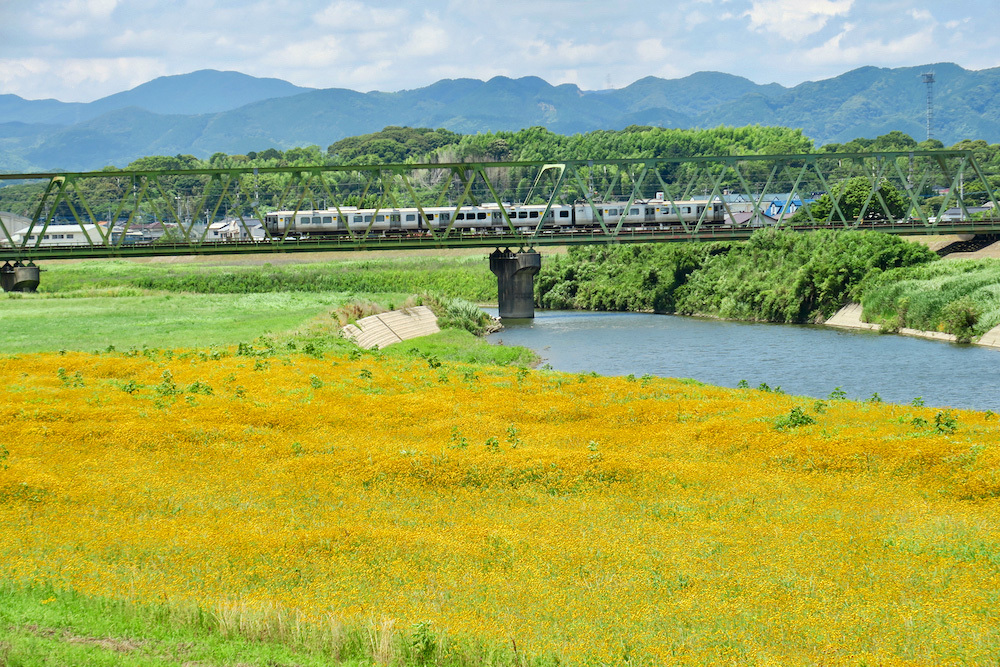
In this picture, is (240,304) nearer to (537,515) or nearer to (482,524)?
(537,515)

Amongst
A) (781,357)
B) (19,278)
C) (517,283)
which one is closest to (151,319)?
(517,283)

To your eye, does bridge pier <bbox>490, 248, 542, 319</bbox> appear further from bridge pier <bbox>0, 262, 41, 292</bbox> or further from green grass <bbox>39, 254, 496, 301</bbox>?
bridge pier <bbox>0, 262, 41, 292</bbox>

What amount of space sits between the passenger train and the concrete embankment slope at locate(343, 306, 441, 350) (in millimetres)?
29046

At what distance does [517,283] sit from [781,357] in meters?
43.0

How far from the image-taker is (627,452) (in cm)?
3061

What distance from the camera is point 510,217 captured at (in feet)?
391

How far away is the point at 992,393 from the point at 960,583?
116ft

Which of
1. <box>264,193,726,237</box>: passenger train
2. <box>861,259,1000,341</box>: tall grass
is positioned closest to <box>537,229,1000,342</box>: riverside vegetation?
<box>861,259,1000,341</box>: tall grass

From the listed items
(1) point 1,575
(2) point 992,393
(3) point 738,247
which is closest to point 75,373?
(1) point 1,575

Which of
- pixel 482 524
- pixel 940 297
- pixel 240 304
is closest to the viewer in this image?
pixel 482 524

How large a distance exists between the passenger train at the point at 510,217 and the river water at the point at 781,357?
68.0ft

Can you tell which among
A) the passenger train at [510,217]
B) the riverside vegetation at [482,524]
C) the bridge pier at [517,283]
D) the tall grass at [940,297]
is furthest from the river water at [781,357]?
the passenger train at [510,217]

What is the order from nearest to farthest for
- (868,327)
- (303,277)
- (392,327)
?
1. (392,327)
2. (868,327)
3. (303,277)

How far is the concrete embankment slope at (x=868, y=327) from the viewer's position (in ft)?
234
